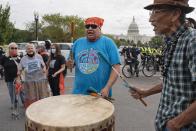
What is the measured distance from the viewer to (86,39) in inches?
169

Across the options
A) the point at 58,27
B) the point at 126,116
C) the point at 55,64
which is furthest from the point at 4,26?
the point at 58,27

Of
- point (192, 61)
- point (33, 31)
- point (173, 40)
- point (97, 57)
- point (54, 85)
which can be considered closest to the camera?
point (192, 61)

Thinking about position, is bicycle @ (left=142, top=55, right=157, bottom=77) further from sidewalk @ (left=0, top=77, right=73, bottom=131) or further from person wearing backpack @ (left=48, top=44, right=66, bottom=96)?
person wearing backpack @ (left=48, top=44, right=66, bottom=96)

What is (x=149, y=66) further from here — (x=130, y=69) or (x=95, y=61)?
(x=95, y=61)

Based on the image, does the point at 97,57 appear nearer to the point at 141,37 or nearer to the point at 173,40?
the point at 173,40

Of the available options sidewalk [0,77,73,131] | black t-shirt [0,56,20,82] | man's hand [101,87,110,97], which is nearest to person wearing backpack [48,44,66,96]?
black t-shirt [0,56,20,82]

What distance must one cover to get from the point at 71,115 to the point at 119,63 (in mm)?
1232

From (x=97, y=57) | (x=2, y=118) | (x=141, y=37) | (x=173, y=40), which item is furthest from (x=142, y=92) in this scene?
(x=141, y=37)

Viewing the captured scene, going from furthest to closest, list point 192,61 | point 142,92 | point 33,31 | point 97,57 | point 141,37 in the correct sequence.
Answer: point 141,37 → point 33,31 → point 97,57 → point 142,92 → point 192,61

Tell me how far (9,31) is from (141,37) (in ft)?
437

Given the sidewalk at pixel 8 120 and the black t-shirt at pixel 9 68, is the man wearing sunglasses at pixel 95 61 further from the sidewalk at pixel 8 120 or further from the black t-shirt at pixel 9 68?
the black t-shirt at pixel 9 68

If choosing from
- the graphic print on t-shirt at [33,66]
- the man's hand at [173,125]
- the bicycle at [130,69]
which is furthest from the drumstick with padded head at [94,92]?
the bicycle at [130,69]

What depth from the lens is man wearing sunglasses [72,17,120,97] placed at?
4.15 meters

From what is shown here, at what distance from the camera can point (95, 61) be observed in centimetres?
415
